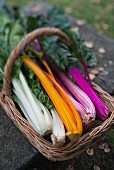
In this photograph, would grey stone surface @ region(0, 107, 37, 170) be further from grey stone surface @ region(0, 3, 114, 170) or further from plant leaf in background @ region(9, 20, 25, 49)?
plant leaf in background @ region(9, 20, 25, 49)

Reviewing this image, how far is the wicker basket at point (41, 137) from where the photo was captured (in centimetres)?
194

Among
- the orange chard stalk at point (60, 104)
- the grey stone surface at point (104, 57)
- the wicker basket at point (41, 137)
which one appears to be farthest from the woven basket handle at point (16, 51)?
the grey stone surface at point (104, 57)

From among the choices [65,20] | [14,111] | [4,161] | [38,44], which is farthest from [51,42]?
[4,161]

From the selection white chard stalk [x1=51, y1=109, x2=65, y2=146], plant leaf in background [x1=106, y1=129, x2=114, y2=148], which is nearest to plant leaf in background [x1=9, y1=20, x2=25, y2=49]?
white chard stalk [x1=51, y1=109, x2=65, y2=146]

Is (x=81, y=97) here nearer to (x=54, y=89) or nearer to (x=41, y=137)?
(x=54, y=89)

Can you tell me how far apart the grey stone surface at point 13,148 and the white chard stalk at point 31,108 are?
21cm

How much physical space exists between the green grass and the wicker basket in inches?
82.3

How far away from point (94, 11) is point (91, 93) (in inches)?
109

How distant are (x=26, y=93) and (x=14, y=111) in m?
0.21

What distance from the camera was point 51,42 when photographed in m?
2.82

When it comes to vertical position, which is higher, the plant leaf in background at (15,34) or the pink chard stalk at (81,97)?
the plant leaf in background at (15,34)

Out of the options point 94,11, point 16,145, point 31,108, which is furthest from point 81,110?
point 94,11

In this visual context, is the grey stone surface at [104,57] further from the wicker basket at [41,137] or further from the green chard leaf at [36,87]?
the green chard leaf at [36,87]

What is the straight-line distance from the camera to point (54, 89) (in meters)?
2.28
